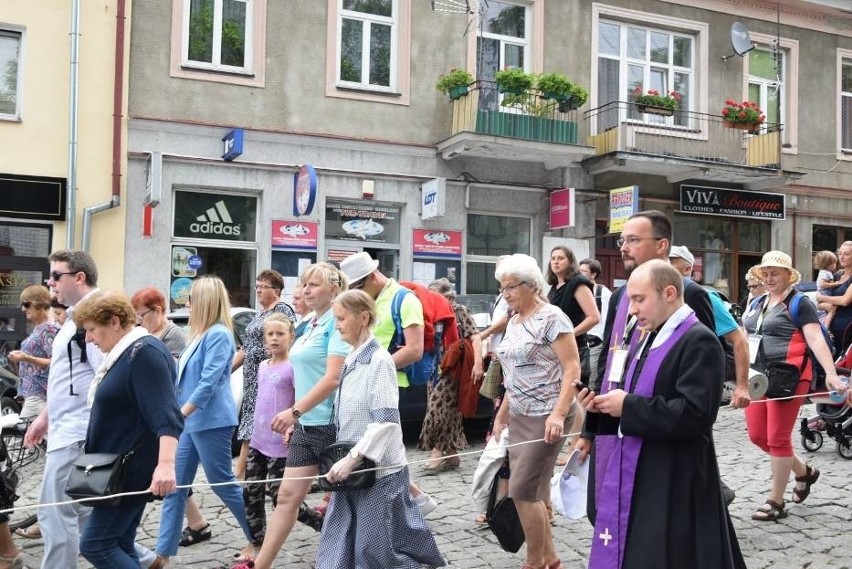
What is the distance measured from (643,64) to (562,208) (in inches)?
157

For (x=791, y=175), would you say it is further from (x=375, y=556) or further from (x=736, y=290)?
(x=375, y=556)

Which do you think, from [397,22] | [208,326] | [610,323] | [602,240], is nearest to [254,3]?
[397,22]

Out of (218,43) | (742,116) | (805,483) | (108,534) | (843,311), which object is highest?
(218,43)

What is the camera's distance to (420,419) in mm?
8906

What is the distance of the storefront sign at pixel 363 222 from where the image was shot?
15.4 m

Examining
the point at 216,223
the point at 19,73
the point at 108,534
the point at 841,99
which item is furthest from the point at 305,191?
the point at 841,99

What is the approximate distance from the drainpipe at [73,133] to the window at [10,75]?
2.72ft

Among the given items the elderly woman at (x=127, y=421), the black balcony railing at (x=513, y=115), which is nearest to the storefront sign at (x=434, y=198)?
the black balcony railing at (x=513, y=115)

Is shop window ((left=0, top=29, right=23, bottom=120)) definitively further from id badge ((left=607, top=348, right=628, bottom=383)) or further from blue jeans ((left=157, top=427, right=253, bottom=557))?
id badge ((left=607, top=348, right=628, bottom=383))

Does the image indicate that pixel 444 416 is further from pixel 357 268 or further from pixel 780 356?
pixel 780 356

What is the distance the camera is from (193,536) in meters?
5.88

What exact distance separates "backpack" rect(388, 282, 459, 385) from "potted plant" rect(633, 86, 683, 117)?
1094 cm

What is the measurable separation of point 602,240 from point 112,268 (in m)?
9.30

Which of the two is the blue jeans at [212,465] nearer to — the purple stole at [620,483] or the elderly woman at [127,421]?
the elderly woman at [127,421]
